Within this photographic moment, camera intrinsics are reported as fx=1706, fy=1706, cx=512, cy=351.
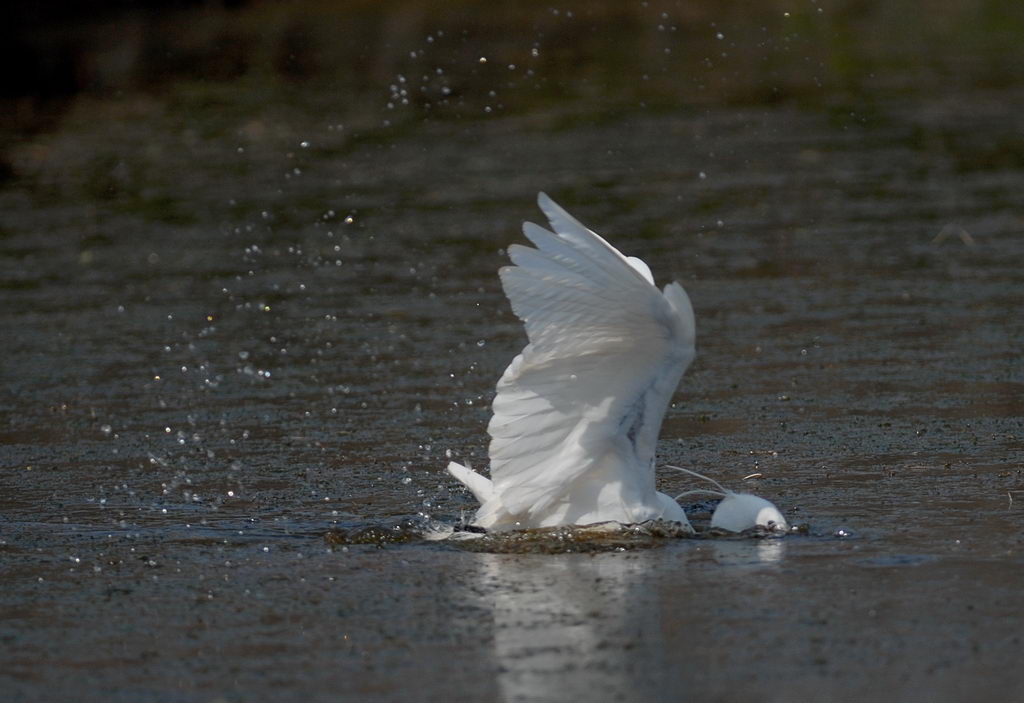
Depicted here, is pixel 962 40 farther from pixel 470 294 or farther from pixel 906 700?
pixel 906 700

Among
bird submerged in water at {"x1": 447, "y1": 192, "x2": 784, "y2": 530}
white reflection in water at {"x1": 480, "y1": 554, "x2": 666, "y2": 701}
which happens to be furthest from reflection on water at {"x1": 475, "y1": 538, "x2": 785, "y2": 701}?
bird submerged in water at {"x1": 447, "y1": 192, "x2": 784, "y2": 530}

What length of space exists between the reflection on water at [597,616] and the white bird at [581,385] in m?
0.23

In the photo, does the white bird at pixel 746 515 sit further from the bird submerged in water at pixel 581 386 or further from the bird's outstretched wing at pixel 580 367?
the bird's outstretched wing at pixel 580 367

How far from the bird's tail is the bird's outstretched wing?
0.09 meters

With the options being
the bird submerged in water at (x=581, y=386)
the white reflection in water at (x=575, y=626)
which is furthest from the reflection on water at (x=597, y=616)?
the bird submerged in water at (x=581, y=386)

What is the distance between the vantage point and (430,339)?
32.9ft

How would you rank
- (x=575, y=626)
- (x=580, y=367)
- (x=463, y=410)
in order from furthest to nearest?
(x=463, y=410)
(x=580, y=367)
(x=575, y=626)

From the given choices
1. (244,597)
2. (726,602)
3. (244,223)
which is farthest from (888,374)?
(244,223)

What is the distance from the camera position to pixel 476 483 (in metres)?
6.38

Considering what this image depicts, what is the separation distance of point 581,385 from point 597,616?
3.11 feet

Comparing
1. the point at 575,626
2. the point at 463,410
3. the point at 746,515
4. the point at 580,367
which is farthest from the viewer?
the point at 463,410

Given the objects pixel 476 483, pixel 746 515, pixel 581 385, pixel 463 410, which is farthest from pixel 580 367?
pixel 463 410

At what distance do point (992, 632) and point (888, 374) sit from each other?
3853 millimetres

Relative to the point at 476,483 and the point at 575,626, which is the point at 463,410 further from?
the point at 575,626
